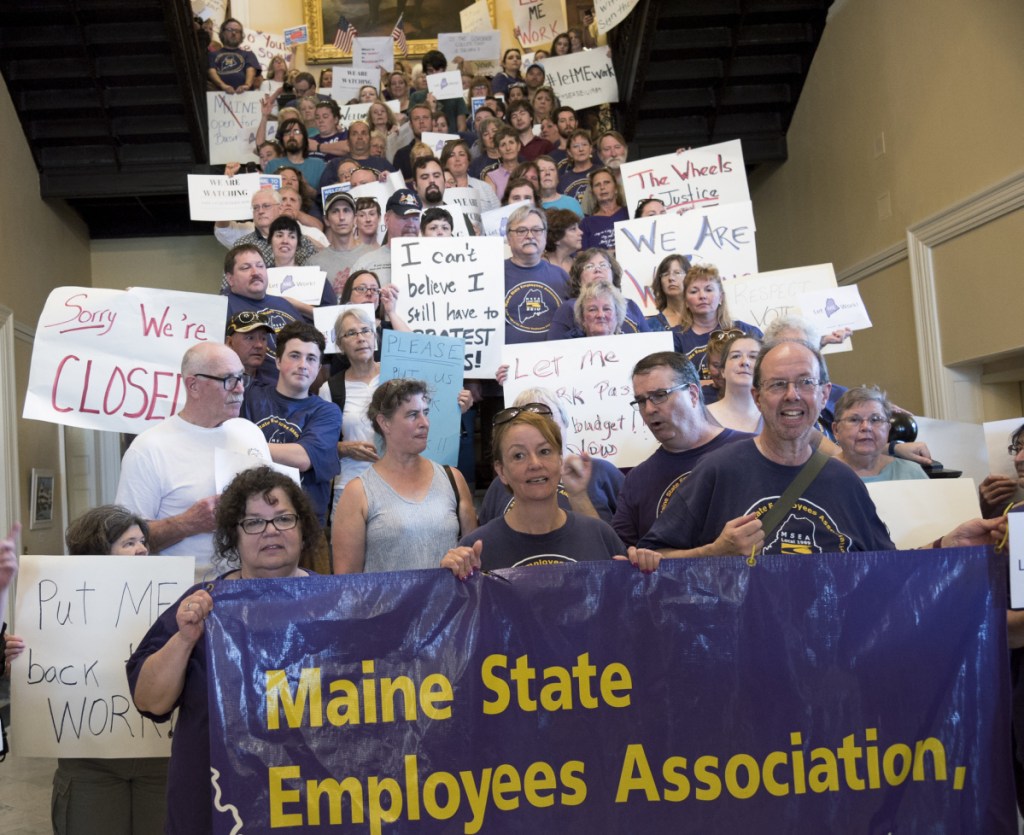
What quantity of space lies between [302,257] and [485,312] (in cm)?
166

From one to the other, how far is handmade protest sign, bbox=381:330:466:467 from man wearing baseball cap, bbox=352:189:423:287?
1299 mm

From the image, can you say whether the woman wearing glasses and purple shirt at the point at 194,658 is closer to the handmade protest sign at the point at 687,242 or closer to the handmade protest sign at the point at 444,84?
the handmade protest sign at the point at 687,242

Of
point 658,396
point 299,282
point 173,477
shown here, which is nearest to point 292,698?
point 173,477

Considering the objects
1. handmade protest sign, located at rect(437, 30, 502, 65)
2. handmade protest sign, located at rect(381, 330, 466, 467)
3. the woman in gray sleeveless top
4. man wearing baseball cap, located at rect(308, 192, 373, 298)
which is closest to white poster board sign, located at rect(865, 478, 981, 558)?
the woman in gray sleeveless top

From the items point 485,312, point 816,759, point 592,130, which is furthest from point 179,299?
point 592,130

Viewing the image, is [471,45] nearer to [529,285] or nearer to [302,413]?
[529,285]

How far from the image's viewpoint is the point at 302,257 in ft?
22.5

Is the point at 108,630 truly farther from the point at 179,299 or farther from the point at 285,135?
the point at 285,135

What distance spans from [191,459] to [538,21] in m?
11.1

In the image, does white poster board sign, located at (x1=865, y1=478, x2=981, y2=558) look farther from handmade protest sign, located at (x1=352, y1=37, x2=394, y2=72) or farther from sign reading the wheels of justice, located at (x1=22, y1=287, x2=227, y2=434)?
handmade protest sign, located at (x1=352, y1=37, x2=394, y2=72)

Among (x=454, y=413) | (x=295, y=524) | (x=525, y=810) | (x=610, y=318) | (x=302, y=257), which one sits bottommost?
(x=525, y=810)

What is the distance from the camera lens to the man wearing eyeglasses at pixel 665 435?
3266 mm

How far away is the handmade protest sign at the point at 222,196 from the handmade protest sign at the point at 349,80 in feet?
14.0

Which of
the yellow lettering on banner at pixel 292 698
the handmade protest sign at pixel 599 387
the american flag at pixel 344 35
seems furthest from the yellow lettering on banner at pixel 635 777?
the american flag at pixel 344 35
